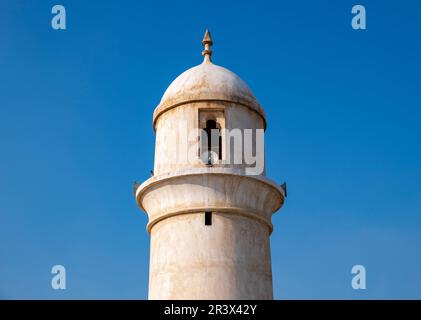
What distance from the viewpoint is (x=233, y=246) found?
19938 mm

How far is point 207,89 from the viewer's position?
2142 cm

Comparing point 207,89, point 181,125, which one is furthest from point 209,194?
point 207,89

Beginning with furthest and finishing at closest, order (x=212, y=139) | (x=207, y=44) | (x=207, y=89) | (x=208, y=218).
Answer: (x=207, y=44) → (x=212, y=139) → (x=207, y=89) → (x=208, y=218)

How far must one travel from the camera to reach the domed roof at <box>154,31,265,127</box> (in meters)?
21.4

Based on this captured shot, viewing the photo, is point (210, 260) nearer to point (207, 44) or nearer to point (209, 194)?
point (209, 194)

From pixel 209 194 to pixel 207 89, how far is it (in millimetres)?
3024

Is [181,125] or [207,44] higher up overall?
[207,44]

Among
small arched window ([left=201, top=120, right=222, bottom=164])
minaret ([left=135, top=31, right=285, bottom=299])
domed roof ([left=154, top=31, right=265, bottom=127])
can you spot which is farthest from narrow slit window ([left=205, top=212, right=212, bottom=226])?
domed roof ([left=154, top=31, right=265, bottom=127])

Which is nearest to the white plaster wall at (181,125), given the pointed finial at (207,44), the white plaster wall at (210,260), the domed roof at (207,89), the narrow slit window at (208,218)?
the domed roof at (207,89)

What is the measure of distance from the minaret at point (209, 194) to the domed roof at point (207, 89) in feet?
0.09

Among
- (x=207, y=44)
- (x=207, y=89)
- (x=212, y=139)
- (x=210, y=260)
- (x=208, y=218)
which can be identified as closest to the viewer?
(x=210, y=260)

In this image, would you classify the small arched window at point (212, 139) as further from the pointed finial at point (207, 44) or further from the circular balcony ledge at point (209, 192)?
the pointed finial at point (207, 44)

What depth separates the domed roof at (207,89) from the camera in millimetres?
21375

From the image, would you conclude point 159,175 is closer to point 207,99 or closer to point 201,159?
point 201,159
